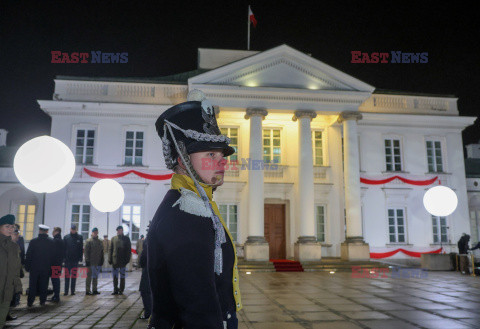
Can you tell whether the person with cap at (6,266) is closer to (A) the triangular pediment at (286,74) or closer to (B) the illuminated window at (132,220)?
(B) the illuminated window at (132,220)

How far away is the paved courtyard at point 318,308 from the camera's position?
6906 mm

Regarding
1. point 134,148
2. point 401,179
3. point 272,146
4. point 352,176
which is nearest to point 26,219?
point 134,148

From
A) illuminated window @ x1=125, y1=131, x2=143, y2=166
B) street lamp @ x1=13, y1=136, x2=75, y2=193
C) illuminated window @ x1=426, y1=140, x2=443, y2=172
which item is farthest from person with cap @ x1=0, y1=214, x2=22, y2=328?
illuminated window @ x1=426, y1=140, x2=443, y2=172

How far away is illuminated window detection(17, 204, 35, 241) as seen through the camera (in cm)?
1958

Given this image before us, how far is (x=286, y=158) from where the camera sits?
2102 centimetres

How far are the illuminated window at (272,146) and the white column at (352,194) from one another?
370cm

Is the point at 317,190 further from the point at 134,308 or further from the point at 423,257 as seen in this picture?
the point at 134,308

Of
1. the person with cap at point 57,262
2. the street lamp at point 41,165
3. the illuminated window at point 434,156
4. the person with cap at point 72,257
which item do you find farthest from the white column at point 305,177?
the street lamp at point 41,165

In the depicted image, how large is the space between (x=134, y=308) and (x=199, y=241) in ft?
25.6

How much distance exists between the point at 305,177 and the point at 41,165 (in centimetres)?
1354

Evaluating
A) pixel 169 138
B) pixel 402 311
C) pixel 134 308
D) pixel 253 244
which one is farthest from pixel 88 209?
pixel 169 138

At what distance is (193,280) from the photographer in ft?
4.63

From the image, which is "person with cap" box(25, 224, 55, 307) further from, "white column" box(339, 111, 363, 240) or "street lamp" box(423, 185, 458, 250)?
"street lamp" box(423, 185, 458, 250)

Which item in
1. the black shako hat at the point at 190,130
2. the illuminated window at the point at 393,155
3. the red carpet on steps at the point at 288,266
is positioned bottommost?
the red carpet on steps at the point at 288,266
